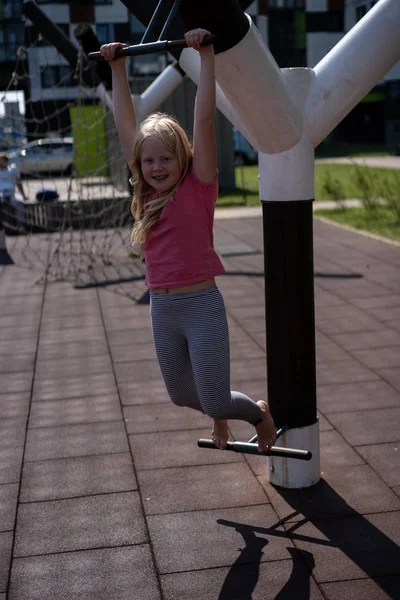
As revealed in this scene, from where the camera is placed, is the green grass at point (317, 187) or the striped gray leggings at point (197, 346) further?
the green grass at point (317, 187)

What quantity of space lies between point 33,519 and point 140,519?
18.4 inches

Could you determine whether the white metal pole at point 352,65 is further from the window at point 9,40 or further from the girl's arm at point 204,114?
the window at point 9,40

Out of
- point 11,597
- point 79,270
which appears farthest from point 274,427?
point 79,270

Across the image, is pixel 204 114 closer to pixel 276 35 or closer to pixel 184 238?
pixel 184 238

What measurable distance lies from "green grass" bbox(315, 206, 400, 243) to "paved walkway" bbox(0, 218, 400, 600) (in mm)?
5795

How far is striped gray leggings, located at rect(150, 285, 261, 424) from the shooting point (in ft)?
11.3

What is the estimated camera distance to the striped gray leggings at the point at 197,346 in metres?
3.44

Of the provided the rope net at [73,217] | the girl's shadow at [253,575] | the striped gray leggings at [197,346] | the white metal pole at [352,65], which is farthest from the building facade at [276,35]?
the girl's shadow at [253,575]

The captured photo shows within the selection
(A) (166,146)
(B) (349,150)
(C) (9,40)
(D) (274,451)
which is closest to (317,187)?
(D) (274,451)

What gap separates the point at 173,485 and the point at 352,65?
2049 millimetres

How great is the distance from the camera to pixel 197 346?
344 cm

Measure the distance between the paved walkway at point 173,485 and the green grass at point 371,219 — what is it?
19.0ft

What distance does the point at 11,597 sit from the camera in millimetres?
3285

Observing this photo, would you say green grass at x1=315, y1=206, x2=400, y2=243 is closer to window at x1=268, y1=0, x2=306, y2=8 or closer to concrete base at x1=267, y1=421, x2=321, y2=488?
concrete base at x1=267, y1=421, x2=321, y2=488
